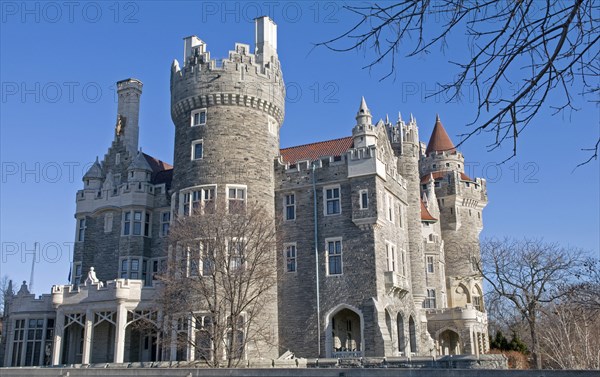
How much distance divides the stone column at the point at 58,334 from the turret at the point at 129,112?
11658 mm

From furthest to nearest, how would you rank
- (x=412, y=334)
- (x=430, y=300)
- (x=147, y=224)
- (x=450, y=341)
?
1. (x=450, y=341)
2. (x=430, y=300)
3. (x=147, y=224)
4. (x=412, y=334)

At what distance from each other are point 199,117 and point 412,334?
55.3 ft

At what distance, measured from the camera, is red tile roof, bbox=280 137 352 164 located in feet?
117

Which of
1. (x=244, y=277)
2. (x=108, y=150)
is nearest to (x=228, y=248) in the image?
(x=244, y=277)

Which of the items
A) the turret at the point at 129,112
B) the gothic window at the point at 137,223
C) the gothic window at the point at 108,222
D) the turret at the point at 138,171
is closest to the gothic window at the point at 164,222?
the gothic window at the point at 137,223

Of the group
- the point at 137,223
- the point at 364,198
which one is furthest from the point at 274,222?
the point at 137,223

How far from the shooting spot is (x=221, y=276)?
28.0 meters

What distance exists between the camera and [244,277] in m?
27.1

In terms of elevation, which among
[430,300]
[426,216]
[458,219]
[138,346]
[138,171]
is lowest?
[138,346]

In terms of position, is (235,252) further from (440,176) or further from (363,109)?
(440,176)

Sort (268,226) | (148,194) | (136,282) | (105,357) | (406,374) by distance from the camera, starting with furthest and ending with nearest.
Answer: (148,194)
(105,357)
(136,282)
(268,226)
(406,374)

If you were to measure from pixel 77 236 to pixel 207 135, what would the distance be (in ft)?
40.0

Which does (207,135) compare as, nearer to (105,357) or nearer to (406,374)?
(105,357)

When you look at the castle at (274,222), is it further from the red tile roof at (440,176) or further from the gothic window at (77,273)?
the red tile roof at (440,176)
